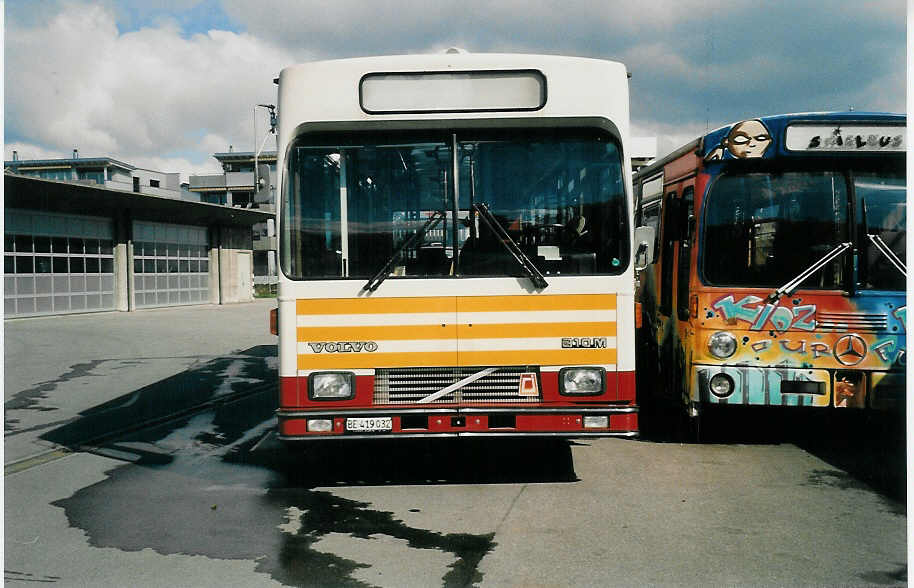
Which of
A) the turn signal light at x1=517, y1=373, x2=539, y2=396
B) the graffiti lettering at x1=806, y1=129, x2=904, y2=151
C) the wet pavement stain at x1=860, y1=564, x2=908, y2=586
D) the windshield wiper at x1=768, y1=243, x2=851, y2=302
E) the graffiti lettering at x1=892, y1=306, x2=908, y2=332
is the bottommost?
the wet pavement stain at x1=860, y1=564, x2=908, y2=586

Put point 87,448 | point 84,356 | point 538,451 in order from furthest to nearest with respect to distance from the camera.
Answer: point 84,356 → point 87,448 → point 538,451

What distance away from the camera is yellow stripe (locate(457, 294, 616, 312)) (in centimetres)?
603

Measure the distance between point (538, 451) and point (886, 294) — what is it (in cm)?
338

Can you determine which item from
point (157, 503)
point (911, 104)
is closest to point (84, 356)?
point (157, 503)

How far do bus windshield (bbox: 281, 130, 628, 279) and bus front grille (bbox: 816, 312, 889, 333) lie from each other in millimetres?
2347

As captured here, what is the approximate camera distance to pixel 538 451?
26.0 feet

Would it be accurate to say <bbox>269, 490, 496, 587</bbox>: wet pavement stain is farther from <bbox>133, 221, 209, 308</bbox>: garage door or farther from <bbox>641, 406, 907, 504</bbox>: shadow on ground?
<bbox>133, 221, 209, 308</bbox>: garage door

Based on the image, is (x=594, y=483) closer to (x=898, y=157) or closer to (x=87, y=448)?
(x=898, y=157)

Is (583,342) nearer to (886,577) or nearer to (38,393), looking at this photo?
(886,577)

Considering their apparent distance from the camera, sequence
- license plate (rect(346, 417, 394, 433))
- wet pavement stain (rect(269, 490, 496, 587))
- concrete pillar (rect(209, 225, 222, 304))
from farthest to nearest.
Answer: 1. concrete pillar (rect(209, 225, 222, 304))
2. license plate (rect(346, 417, 394, 433))
3. wet pavement stain (rect(269, 490, 496, 587))

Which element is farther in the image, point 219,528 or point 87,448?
point 87,448

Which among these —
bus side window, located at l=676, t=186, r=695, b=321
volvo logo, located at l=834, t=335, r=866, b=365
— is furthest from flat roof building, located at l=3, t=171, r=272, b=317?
volvo logo, located at l=834, t=335, r=866, b=365

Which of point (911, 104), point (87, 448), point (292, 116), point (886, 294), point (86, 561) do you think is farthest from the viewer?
point (87, 448)

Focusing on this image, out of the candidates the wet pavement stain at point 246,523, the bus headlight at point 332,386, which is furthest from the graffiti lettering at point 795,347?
the bus headlight at point 332,386
